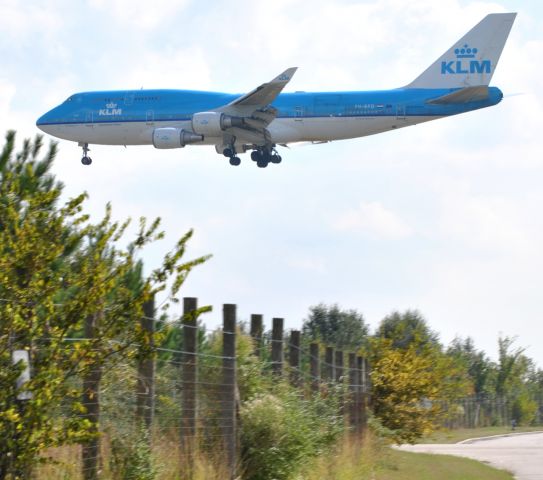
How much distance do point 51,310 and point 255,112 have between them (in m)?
32.8

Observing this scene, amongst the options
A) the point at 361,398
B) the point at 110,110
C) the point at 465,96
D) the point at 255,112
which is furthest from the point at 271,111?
the point at 361,398

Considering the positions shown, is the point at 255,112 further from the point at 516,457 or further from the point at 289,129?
the point at 516,457

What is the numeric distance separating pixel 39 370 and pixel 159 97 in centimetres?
3507

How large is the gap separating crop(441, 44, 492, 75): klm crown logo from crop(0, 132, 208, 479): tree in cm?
3634

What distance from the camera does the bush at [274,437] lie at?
37.8 ft

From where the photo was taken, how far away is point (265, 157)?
1563 inches

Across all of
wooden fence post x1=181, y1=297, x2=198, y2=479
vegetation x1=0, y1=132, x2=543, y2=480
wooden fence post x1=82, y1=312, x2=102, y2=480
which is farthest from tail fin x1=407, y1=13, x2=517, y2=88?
wooden fence post x1=82, y1=312, x2=102, y2=480

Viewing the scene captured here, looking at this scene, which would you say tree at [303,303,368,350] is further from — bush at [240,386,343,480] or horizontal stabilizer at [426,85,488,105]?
bush at [240,386,343,480]

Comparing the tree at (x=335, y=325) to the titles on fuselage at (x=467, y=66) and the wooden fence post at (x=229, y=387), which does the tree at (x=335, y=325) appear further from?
the wooden fence post at (x=229, y=387)

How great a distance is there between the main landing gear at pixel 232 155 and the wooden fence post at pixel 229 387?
28.3 m

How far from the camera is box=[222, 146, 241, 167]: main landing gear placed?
39.0m

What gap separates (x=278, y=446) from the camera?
11.7 m

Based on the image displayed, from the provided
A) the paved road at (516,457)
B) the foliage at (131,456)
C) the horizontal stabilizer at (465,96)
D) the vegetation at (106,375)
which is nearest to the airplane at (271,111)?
the horizontal stabilizer at (465,96)

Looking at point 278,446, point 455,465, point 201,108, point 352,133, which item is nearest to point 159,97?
point 201,108
